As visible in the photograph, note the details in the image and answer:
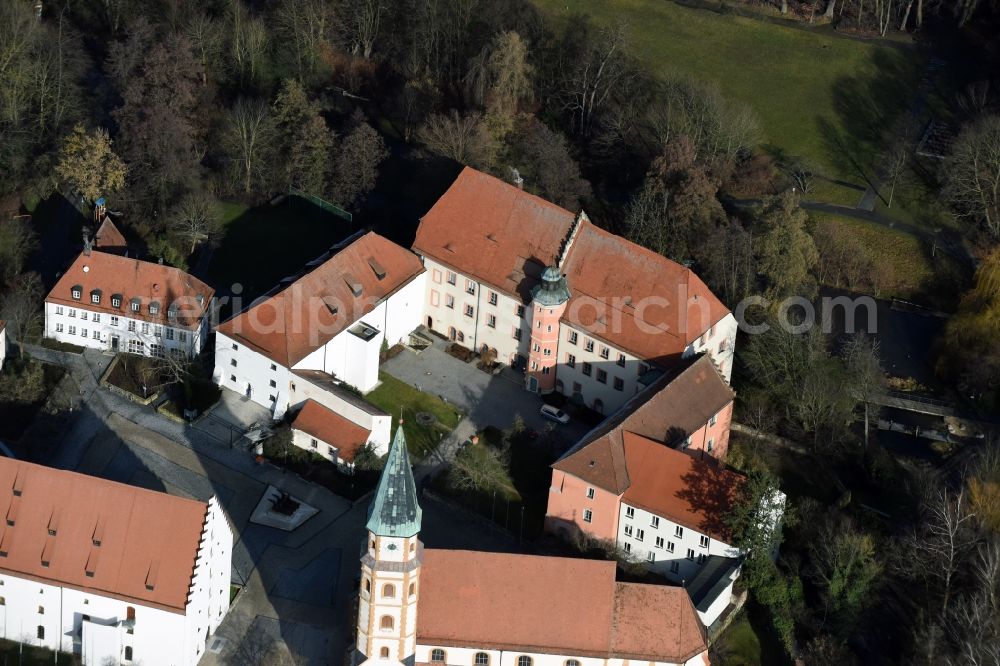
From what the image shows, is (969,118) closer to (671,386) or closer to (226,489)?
(671,386)

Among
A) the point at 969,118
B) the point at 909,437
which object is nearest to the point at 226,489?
the point at 909,437

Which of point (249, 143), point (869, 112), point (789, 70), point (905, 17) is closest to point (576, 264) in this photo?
point (249, 143)

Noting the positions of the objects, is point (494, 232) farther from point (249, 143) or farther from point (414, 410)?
point (249, 143)

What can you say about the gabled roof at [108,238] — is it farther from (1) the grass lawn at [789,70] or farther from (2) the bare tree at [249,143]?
(1) the grass lawn at [789,70]

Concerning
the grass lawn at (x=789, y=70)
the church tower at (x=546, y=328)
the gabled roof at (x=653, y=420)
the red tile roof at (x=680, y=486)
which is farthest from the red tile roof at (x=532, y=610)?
the grass lawn at (x=789, y=70)

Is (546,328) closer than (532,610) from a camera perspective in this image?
No

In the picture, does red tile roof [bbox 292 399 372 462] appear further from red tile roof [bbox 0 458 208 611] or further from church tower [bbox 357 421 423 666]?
church tower [bbox 357 421 423 666]
